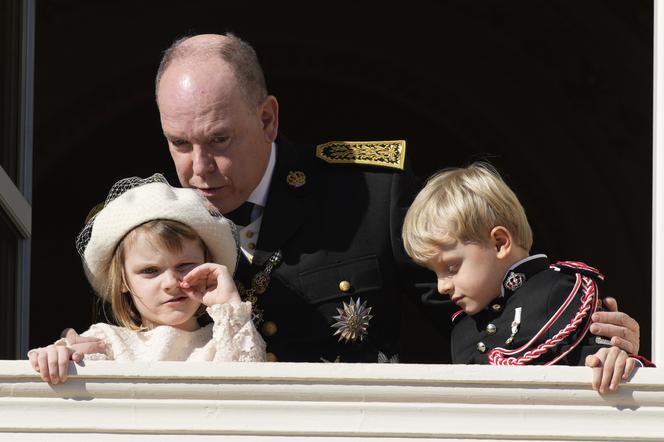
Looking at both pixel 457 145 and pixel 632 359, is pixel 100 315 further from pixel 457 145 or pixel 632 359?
pixel 457 145

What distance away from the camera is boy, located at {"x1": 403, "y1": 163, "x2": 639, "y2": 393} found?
3.77 meters

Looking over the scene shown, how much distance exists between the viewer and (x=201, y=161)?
4.25 metres

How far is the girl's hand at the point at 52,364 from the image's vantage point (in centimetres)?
347

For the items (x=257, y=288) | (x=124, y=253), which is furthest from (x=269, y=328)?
(x=124, y=253)

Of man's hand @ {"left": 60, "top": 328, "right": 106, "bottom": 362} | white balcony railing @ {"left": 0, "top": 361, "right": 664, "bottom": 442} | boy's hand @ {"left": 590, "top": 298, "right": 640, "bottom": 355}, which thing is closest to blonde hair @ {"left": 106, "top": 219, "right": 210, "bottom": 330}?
man's hand @ {"left": 60, "top": 328, "right": 106, "bottom": 362}

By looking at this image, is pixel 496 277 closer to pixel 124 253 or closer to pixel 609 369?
pixel 609 369

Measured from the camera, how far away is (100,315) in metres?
4.52

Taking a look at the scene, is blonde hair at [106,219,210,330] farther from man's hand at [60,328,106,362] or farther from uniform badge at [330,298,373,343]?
uniform badge at [330,298,373,343]

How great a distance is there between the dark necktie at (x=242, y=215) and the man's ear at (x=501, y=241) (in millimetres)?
721

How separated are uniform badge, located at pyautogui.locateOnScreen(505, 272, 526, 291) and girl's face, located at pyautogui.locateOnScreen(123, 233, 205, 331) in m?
0.62

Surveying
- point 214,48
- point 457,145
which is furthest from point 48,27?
point 214,48

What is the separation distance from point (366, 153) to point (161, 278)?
0.86m

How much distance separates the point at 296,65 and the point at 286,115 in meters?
0.33

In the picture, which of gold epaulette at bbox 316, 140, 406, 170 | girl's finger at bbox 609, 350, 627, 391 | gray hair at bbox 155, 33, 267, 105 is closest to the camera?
girl's finger at bbox 609, 350, 627, 391
